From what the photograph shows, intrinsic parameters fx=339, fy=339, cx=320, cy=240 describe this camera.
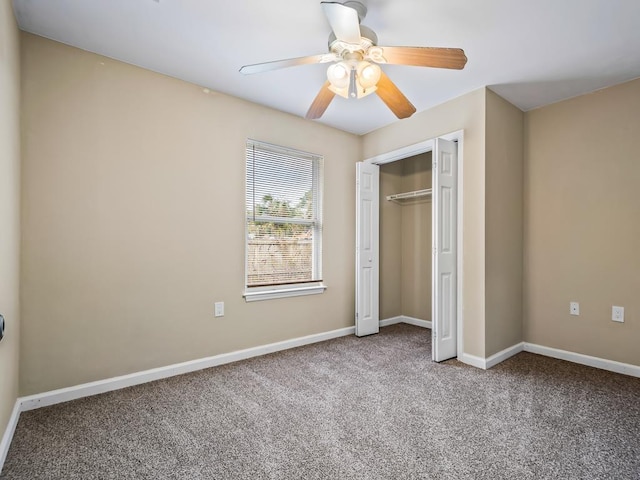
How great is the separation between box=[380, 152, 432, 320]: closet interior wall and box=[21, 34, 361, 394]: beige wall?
5.49ft

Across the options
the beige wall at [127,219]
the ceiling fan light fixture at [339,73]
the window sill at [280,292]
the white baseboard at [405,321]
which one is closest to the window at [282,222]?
the window sill at [280,292]

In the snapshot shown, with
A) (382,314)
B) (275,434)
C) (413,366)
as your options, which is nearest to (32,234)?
(275,434)

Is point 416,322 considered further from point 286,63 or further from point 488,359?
point 286,63

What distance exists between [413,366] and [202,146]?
2.68 meters

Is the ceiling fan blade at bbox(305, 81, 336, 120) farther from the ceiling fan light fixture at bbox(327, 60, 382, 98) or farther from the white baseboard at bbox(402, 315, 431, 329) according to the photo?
the white baseboard at bbox(402, 315, 431, 329)

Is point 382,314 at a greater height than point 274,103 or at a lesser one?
lesser

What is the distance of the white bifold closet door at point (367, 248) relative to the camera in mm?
3939

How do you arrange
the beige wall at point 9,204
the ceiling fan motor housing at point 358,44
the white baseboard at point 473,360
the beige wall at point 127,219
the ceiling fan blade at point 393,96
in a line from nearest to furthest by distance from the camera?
the beige wall at point 9,204 < the ceiling fan motor housing at point 358,44 < the ceiling fan blade at point 393,96 < the beige wall at point 127,219 < the white baseboard at point 473,360

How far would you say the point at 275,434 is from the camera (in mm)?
1928

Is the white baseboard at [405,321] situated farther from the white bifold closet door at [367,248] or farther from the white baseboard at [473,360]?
the white baseboard at [473,360]

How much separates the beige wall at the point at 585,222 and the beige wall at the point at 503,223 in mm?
157

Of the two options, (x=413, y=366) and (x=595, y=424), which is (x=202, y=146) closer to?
(x=413, y=366)

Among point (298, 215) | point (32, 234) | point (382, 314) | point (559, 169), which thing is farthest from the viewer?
point (382, 314)

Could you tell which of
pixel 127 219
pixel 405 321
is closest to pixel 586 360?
pixel 405 321
